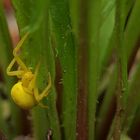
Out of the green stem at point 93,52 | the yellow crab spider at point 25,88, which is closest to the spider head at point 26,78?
the yellow crab spider at point 25,88

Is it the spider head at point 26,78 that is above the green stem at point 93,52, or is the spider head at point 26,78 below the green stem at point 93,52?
below

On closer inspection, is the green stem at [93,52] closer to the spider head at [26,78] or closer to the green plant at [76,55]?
the green plant at [76,55]

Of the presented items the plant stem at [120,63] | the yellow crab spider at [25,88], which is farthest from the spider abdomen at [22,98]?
the plant stem at [120,63]

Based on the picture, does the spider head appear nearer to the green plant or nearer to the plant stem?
the green plant

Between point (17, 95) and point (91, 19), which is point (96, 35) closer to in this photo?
point (91, 19)

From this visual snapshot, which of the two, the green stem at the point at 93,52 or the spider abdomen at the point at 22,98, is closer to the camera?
the green stem at the point at 93,52

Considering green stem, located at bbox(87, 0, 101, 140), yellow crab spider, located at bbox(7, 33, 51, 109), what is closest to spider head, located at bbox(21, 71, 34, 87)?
yellow crab spider, located at bbox(7, 33, 51, 109)

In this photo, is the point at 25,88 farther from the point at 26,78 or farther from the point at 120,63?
the point at 120,63

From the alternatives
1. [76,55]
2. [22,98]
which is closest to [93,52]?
[76,55]

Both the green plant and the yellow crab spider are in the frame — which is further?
the yellow crab spider
